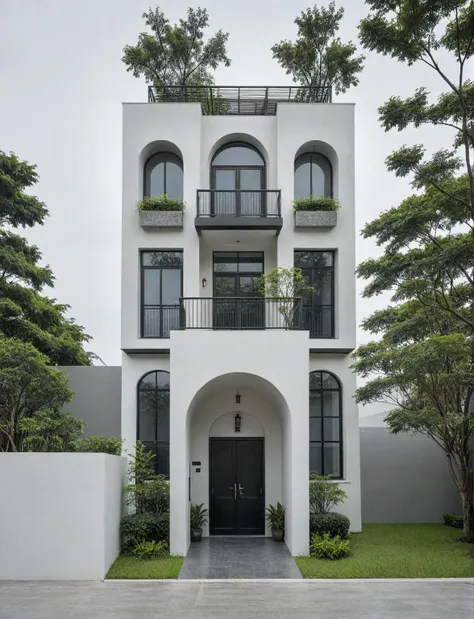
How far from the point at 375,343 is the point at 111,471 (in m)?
6.29

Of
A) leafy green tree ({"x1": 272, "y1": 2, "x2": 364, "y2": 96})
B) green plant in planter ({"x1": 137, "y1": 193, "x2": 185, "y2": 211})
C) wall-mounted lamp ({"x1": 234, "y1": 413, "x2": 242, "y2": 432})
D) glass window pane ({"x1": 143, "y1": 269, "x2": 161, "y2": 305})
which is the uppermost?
leafy green tree ({"x1": 272, "y1": 2, "x2": 364, "y2": 96})

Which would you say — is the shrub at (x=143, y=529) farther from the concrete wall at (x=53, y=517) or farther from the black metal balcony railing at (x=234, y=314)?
the black metal balcony railing at (x=234, y=314)

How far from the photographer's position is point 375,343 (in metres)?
A: 13.8

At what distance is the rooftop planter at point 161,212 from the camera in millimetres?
15133

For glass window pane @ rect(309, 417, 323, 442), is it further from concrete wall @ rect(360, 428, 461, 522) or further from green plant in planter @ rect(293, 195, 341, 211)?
green plant in planter @ rect(293, 195, 341, 211)

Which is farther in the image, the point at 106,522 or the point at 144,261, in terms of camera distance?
the point at 144,261

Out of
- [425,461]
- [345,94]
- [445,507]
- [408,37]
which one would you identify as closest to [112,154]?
[345,94]

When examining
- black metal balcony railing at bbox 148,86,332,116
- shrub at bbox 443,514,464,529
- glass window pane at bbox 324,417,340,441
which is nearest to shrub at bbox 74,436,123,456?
glass window pane at bbox 324,417,340,441

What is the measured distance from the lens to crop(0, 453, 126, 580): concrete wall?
10.7 meters

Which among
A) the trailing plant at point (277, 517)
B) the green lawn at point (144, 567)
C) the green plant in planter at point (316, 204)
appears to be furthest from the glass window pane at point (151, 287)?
the green lawn at point (144, 567)

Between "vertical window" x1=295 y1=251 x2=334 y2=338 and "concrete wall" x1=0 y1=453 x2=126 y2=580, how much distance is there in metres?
6.60

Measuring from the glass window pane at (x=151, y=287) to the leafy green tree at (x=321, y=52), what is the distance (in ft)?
25.8

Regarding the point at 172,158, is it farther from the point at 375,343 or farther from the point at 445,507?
the point at 445,507

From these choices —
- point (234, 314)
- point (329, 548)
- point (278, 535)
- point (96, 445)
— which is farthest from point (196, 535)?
point (234, 314)
